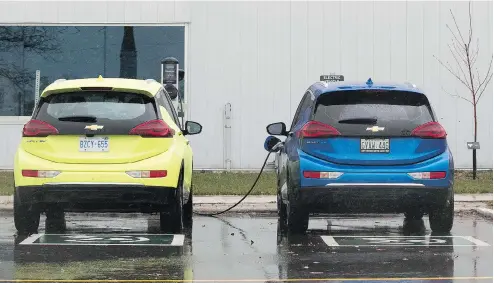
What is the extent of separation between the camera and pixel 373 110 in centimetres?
1179

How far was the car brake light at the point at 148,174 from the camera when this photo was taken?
11.4 metres

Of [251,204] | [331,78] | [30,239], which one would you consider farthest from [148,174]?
[331,78]

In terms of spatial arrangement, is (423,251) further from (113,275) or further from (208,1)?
(208,1)

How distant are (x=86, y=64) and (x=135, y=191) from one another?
12.9 meters

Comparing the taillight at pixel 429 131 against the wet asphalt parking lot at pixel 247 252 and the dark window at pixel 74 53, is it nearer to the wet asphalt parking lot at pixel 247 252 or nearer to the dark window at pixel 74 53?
the wet asphalt parking lot at pixel 247 252

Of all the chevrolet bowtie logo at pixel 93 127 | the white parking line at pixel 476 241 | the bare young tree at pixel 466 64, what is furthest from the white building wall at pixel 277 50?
the chevrolet bowtie logo at pixel 93 127

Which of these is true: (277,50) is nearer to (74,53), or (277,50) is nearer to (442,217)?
(74,53)

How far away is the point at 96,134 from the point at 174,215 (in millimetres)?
1270

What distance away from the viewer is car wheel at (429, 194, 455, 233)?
12.3m

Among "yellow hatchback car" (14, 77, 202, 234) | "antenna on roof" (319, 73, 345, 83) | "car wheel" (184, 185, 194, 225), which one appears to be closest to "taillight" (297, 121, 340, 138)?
"yellow hatchback car" (14, 77, 202, 234)

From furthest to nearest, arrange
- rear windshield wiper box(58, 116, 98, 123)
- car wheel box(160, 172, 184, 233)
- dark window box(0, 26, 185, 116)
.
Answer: dark window box(0, 26, 185, 116) → car wheel box(160, 172, 184, 233) → rear windshield wiper box(58, 116, 98, 123)

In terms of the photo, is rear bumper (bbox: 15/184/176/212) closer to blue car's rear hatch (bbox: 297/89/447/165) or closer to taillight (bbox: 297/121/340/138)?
taillight (bbox: 297/121/340/138)

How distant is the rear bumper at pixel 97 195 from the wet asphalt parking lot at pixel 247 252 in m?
0.38

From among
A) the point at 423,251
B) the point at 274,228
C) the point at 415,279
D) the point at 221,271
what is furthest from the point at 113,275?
the point at 274,228
